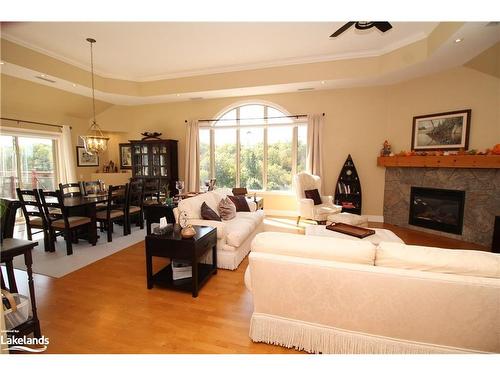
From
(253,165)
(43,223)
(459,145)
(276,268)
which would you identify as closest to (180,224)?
(276,268)

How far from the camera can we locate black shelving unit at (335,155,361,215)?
5.05 meters

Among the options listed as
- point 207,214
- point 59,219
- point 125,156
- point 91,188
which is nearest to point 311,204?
A: point 207,214

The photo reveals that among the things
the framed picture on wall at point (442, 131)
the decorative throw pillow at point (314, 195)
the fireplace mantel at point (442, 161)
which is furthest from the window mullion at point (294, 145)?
the framed picture on wall at point (442, 131)

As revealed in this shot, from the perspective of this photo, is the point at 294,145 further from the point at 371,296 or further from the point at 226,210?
the point at 371,296

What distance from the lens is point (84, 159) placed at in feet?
20.7

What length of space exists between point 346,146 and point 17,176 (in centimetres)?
726

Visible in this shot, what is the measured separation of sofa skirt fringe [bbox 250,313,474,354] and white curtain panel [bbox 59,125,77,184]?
6341 millimetres

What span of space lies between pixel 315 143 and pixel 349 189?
126cm

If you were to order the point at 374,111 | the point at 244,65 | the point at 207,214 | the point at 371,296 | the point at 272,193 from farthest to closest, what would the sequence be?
the point at 272,193 < the point at 374,111 < the point at 244,65 < the point at 207,214 < the point at 371,296

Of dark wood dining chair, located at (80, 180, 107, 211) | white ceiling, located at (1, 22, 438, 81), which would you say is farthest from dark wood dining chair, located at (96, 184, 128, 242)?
white ceiling, located at (1, 22, 438, 81)

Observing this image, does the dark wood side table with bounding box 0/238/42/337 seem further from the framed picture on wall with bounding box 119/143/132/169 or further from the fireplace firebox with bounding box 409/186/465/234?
the framed picture on wall with bounding box 119/143/132/169

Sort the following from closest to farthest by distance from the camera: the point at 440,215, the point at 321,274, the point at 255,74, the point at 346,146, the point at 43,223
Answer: the point at 321,274 → the point at 43,223 → the point at 440,215 → the point at 255,74 → the point at 346,146

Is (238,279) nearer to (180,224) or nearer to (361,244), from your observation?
(180,224)

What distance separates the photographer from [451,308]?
1.29 metres
